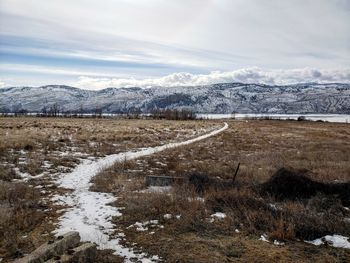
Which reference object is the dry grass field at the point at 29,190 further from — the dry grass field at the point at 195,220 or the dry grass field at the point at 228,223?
the dry grass field at the point at 228,223

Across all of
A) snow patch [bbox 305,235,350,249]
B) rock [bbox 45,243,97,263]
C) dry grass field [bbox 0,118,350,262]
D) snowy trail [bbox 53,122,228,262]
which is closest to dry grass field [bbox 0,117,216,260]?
dry grass field [bbox 0,118,350,262]

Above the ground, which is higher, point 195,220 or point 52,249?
point 52,249

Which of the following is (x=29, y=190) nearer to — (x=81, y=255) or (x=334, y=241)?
(x=81, y=255)

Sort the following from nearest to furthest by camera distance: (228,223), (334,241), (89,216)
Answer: (334,241) < (228,223) < (89,216)

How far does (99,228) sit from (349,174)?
13.5m

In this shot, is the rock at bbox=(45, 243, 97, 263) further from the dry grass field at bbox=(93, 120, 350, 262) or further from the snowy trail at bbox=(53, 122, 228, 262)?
the dry grass field at bbox=(93, 120, 350, 262)

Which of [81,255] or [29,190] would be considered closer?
[81,255]

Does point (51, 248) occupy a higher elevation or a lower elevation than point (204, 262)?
higher

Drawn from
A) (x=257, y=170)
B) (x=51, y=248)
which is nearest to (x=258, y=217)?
(x=51, y=248)

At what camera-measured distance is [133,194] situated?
11961mm

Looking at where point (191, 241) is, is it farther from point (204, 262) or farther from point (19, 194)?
point (19, 194)

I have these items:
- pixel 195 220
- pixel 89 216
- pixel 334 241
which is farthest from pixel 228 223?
pixel 89 216

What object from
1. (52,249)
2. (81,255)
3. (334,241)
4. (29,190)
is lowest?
(334,241)

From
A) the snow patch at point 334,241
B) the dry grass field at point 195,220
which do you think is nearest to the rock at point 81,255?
the dry grass field at point 195,220
